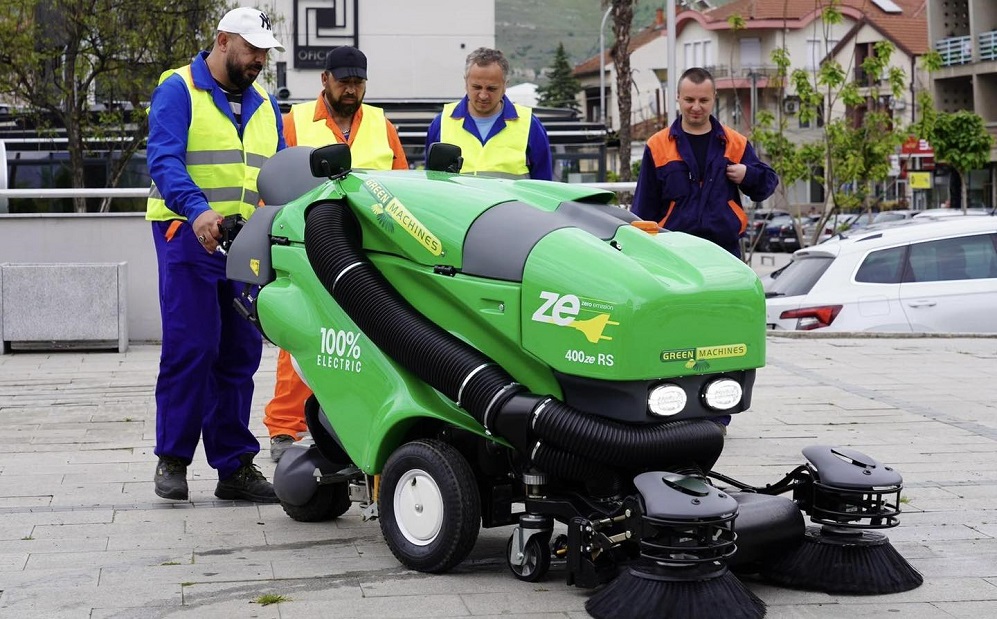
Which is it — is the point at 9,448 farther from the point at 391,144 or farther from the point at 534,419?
the point at 534,419

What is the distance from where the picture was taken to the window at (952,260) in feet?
41.1

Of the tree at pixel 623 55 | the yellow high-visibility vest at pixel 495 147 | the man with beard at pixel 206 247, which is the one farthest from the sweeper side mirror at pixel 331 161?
the tree at pixel 623 55

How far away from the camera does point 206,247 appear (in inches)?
227

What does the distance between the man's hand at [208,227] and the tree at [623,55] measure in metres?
29.7

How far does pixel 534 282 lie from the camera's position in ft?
14.8

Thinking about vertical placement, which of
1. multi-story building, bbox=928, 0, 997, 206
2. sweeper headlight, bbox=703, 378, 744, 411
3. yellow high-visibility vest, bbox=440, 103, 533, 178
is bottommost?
sweeper headlight, bbox=703, 378, 744, 411

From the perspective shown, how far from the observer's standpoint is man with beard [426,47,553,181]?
22.4 ft

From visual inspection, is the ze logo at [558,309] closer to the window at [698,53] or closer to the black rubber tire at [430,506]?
the black rubber tire at [430,506]

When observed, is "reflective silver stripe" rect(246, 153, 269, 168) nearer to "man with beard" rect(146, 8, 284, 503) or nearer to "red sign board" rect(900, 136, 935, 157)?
"man with beard" rect(146, 8, 284, 503)

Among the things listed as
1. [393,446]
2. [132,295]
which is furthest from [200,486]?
[132,295]

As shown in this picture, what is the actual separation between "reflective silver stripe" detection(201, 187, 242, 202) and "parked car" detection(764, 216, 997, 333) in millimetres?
7482

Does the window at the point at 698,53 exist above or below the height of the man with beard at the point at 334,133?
above

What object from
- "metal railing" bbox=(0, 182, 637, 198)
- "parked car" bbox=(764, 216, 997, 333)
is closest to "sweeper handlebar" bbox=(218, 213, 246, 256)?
"metal railing" bbox=(0, 182, 637, 198)

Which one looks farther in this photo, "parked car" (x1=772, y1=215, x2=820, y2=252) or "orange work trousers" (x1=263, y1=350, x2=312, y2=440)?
"parked car" (x1=772, y1=215, x2=820, y2=252)
